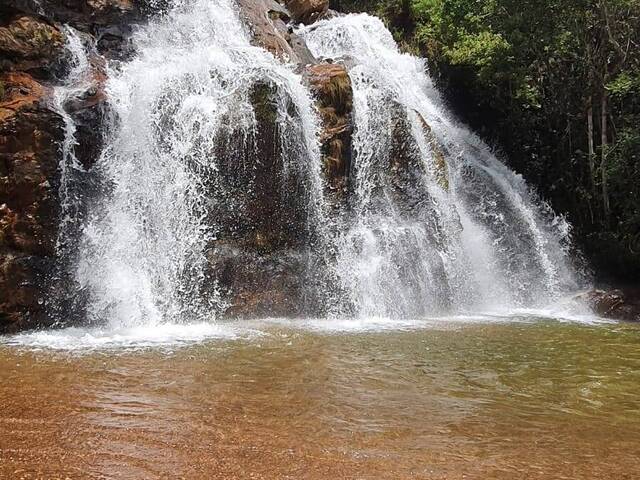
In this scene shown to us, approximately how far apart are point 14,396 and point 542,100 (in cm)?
1696

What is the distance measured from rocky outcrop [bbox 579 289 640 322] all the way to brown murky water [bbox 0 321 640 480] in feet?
17.3

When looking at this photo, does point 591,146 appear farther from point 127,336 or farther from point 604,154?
point 127,336

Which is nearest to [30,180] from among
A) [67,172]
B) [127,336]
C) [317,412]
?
[67,172]

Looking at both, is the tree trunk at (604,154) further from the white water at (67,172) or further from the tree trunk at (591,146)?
the white water at (67,172)

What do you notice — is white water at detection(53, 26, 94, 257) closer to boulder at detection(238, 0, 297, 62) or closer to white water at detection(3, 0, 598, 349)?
white water at detection(3, 0, 598, 349)

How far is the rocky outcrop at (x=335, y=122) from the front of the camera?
12.6 meters

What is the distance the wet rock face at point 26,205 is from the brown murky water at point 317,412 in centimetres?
209

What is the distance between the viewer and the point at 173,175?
1121 cm

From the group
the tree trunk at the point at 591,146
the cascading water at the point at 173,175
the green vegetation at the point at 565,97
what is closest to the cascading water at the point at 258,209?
the cascading water at the point at 173,175

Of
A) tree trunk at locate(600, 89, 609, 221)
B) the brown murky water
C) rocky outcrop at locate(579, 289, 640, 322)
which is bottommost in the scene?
the brown murky water

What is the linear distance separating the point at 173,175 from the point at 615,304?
9.88 metres

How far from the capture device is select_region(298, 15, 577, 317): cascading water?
483 inches

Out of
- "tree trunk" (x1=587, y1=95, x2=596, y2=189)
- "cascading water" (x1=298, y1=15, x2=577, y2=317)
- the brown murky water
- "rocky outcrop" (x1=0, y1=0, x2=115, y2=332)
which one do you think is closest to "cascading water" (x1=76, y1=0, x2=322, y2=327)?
"rocky outcrop" (x1=0, y1=0, x2=115, y2=332)

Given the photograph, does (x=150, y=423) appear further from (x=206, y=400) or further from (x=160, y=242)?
(x=160, y=242)
